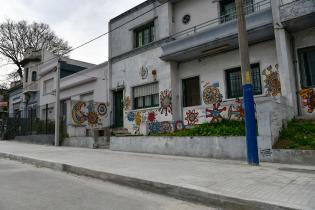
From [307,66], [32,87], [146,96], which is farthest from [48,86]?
[307,66]

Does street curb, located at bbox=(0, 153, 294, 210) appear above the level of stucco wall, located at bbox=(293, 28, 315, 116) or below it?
below

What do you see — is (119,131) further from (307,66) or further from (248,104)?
(307,66)

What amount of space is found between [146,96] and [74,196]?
11.1 metres

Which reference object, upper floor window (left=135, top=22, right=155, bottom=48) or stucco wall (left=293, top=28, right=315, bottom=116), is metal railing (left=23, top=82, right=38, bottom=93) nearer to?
upper floor window (left=135, top=22, right=155, bottom=48)

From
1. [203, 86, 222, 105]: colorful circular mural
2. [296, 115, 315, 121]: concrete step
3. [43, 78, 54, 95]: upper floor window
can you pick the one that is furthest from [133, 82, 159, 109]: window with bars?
[43, 78, 54, 95]: upper floor window

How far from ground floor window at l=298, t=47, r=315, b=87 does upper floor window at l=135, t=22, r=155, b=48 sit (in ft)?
28.0

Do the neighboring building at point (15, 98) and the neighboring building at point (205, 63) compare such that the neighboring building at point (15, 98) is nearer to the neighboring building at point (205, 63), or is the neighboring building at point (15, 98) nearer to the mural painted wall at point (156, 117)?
the neighboring building at point (205, 63)

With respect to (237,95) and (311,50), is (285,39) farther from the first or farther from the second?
(237,95)

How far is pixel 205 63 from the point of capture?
45.4ft

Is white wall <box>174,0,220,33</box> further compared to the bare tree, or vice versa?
the bare tree

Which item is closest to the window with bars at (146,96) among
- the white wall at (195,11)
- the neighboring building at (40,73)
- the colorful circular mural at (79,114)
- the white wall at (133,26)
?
the white wall at (133,26)

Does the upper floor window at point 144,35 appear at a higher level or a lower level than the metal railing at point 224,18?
higher

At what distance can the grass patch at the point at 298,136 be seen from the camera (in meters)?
7.73

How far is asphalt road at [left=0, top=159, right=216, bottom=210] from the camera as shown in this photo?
4535 millimetres
